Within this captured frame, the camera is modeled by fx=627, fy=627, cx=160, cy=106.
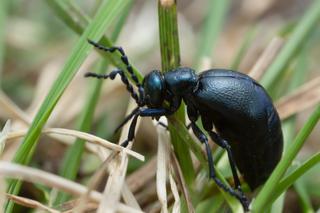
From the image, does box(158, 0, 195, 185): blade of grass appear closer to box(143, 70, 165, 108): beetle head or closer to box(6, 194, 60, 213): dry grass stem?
box(143, 70, 165, 108): beetle head

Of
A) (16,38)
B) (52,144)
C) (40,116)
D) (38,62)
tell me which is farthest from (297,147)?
(16,38)

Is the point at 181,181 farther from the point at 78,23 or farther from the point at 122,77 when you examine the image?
the point at 78,23

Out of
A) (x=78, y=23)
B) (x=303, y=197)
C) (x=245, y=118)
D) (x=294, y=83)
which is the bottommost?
(x=303, y=197)

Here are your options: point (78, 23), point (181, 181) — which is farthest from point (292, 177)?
point (78, 23)

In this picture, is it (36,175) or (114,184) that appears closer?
(36,175)

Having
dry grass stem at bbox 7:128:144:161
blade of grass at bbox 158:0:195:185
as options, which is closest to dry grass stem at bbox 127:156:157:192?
blade of grass at bbox 158:0:195:185

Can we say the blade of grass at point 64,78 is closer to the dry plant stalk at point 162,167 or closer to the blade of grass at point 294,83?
the dry plant stalk at point 162,167
